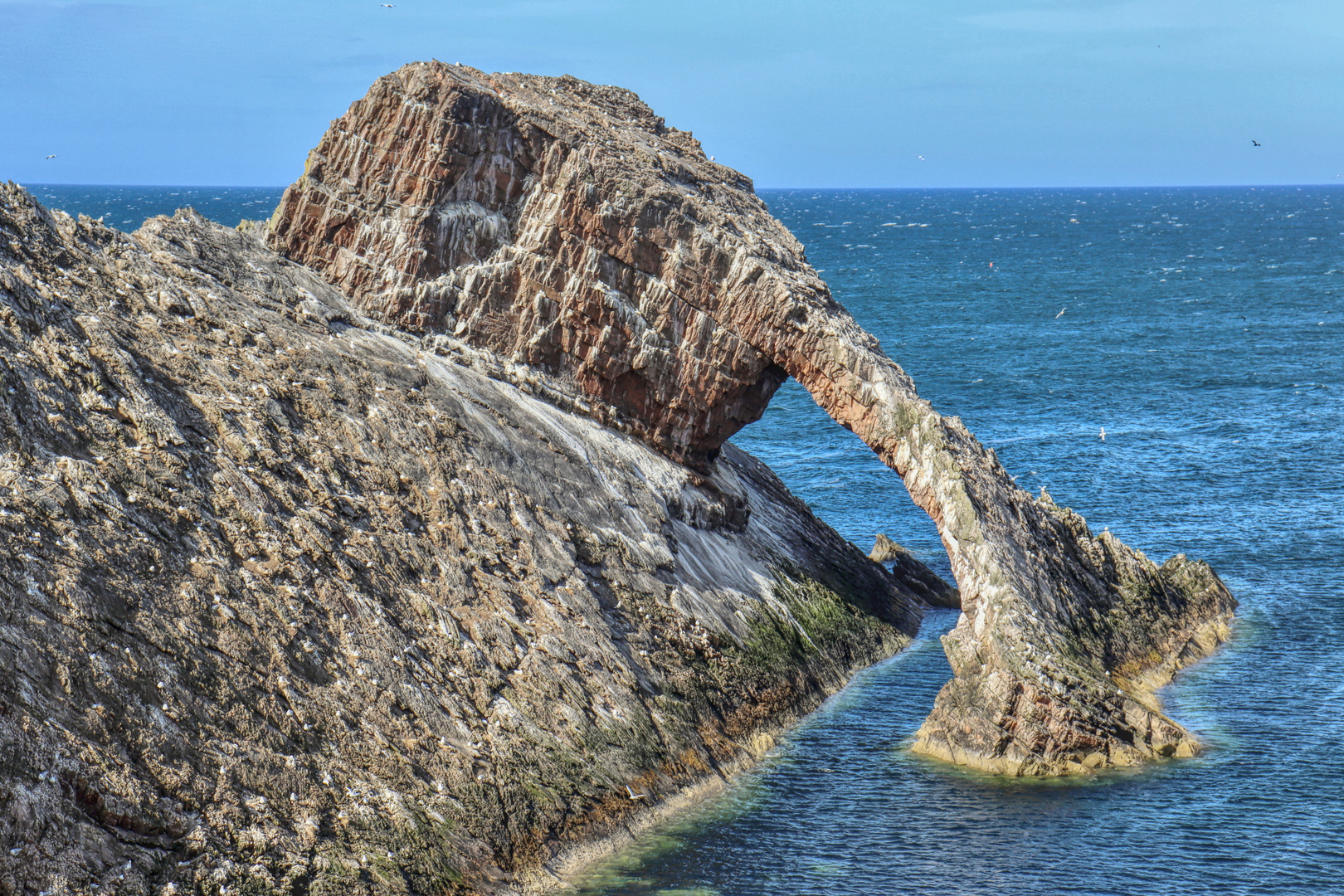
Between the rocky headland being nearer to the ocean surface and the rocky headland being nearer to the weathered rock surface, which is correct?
the weathered rock surface

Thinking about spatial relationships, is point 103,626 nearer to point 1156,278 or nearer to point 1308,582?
point 1308,582

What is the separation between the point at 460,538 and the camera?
33969 mm

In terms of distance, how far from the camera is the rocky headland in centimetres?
2505

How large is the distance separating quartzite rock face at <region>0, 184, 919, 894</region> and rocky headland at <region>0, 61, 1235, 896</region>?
0.31 feet

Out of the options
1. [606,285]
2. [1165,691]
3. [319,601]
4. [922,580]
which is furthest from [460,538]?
[922,580]

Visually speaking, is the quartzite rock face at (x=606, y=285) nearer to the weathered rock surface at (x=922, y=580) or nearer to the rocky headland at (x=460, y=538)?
the rocky headland at (x=460, y=538)

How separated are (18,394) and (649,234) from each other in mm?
20388

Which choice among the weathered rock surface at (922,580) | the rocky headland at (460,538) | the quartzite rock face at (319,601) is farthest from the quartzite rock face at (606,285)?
the weathered rock surface at (922,580)

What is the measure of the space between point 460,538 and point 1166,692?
2294 cm

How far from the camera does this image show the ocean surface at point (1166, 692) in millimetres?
29422

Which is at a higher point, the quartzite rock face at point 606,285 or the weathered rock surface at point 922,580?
the quartzite rock face at point 606,285

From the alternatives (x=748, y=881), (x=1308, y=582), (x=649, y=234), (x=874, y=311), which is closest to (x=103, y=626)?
(x=748, y=881)

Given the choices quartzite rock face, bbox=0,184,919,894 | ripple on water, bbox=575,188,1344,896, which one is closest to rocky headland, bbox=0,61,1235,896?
quartzite rock face, bbox=0,184,919,894

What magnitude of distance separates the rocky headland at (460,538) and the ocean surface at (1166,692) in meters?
1.66
